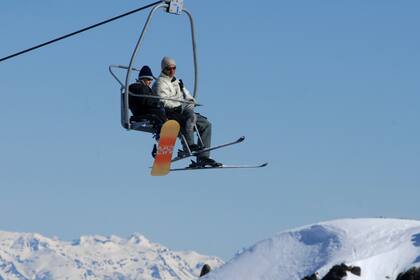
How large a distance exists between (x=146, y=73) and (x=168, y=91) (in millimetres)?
867

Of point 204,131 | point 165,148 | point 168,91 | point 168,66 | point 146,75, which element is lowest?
point 165,148

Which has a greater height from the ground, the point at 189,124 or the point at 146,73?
the point at 146,73

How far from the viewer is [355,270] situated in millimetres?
182875

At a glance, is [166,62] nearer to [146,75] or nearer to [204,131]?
[146,75]

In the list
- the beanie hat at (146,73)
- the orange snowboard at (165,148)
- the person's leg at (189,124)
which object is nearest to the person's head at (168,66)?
the beanie hat at (146,73)

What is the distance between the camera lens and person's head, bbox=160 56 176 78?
29.1m

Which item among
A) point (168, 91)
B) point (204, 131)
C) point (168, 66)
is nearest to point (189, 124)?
point (204, 131)

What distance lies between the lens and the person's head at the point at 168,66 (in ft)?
95.6

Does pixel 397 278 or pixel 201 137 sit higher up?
pixel 201 137

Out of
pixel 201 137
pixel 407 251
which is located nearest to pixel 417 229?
pixel 407 251

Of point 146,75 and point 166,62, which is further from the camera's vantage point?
point 146,75

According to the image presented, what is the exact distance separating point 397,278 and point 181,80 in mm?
146879

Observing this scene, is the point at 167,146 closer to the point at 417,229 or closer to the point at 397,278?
the point at 397,278

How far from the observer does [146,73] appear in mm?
29438
